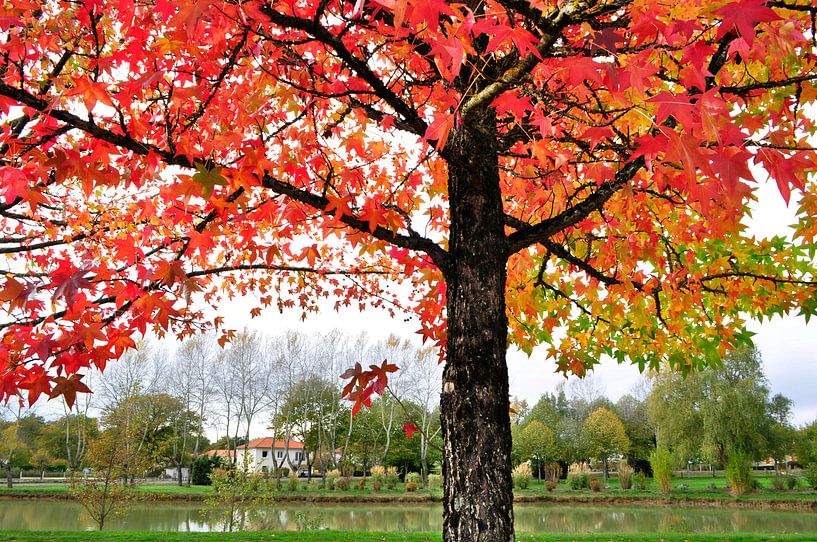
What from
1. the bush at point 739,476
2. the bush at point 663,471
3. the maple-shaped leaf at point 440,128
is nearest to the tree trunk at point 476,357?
the maple-shaped leaf at point 440,128

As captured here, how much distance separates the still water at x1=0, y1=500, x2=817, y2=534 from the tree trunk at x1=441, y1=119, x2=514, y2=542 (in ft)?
46.3

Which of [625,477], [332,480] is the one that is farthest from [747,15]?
[332,480]

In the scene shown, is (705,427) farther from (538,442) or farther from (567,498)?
(538,442)

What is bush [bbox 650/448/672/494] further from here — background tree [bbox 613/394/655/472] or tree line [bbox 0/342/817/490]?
background tree [bbox 613/394/655/472]

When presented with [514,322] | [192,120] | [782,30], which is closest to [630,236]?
[514,322]

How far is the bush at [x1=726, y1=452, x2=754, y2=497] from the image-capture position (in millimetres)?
23828

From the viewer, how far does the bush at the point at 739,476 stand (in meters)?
23.8

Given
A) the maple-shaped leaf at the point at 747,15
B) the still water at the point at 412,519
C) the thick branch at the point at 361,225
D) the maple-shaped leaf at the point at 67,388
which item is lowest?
the still water at the point at 412,519

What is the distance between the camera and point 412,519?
18.2 metres

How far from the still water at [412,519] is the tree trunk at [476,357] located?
46.3 feet

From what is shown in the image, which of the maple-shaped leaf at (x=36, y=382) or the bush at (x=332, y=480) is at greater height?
the maple-shaped leaf at (x=36, y=382)

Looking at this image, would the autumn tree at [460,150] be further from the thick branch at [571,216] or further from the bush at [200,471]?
the bush at [200,471]

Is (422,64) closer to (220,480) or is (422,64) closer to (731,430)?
(220,480)

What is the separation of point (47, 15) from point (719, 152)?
6.87 m
